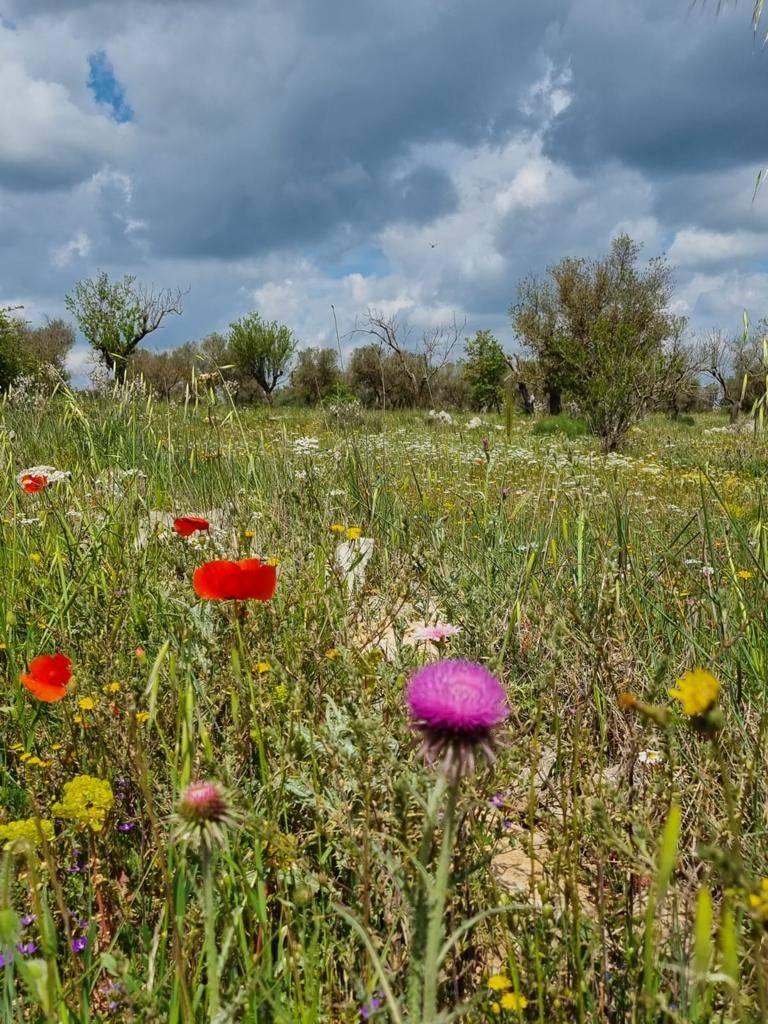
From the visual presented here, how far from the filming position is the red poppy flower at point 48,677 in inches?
56.4

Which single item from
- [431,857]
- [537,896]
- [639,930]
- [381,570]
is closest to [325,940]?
[431,857]

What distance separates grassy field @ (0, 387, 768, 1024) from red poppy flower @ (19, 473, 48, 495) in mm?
186

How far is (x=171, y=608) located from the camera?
2.11 metres

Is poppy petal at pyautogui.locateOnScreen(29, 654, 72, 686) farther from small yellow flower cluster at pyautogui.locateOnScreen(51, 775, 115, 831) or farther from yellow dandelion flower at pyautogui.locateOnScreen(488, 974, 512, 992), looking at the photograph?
yellow dandelion flower at pyautogui.locateOnScreen(488, 974, 512, 992)

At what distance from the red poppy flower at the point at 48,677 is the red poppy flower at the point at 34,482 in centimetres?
103

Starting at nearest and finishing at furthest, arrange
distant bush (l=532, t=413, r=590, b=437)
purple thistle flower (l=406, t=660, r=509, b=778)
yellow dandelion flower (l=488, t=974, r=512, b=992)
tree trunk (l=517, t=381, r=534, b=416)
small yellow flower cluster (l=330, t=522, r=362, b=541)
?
1. purple thistle flower (l=406, t=660, r=509, b=778)
2. yellow dandelion flower (l=488, t=974, r=512, b=992)
3. small yellow flower cluster (l=330, t=522, r=362, b=541)
4. distant bush (l=532, t=413, r=590, b=437)
5. tree trunk (l=517, t=381, r=534, b=416)

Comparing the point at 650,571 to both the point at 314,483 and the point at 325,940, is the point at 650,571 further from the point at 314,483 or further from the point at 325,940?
the point at 325,940

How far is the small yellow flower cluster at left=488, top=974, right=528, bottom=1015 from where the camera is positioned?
1.04 m

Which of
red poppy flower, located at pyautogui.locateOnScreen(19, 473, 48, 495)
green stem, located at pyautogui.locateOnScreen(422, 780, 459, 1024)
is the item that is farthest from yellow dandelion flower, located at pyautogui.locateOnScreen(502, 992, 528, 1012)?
red poppy flower, located at pyautogui.locateOnScreen(19, 473, 48, 495)

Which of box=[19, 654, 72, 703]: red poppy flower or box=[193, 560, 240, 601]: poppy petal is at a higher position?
box=[193, 560, 240, 601]: poppy petal

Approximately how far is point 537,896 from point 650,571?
4.89 ft

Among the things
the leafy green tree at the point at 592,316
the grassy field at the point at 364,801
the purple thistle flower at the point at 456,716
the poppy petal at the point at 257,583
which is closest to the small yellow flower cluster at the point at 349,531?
the grassy field at the point at 364,801

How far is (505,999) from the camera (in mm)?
1065

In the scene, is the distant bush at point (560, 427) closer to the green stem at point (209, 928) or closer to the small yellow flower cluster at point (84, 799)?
the small yellow flower cluster at point (84, 799)
